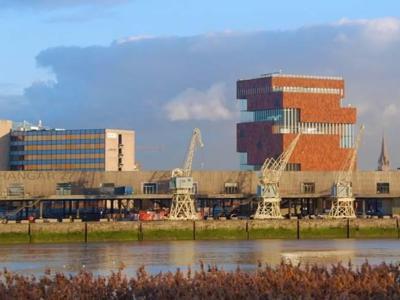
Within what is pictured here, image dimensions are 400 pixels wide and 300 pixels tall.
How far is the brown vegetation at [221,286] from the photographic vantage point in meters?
31.8

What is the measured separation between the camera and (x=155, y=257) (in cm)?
8256

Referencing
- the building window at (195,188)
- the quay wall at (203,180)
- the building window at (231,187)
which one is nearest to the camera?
the quay wall at (203,180)

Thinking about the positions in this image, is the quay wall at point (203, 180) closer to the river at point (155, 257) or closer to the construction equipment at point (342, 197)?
the construction equipment at point (342, 197)

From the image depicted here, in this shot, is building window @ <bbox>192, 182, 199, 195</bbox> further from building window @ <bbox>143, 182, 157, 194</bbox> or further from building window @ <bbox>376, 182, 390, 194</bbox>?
building window @ <bbox>376, 182, 390, 194</bbox>

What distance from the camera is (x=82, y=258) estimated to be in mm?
82562

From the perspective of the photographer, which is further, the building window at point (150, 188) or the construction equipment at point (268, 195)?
the building window at point (150, 188)

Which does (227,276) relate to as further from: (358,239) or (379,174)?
(379,174)

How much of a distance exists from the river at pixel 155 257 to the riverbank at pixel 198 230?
37.9ft

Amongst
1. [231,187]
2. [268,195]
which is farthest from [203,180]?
[268,195]

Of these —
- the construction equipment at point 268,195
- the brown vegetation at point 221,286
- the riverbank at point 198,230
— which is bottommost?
the brown vegetation at point 221,286

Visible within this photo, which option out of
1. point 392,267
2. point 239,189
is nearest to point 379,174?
point 239,189

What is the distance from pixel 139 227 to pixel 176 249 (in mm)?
25494

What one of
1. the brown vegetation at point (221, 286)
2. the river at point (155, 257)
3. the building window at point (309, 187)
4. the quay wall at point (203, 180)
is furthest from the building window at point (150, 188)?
the brown vegetation at point (221, 286)

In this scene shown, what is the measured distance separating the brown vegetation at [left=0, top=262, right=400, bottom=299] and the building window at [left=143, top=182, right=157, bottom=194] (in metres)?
Answer: 116
